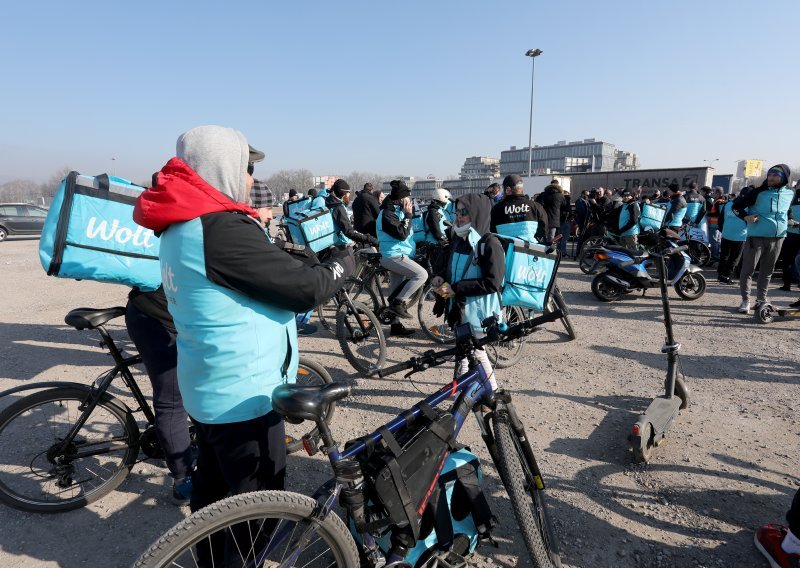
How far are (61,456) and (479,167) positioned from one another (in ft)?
399

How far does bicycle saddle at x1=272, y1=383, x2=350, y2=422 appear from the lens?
5.00 ft

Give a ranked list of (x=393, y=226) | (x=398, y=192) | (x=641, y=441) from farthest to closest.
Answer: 1. (x=398, y=192)
2. (x=393, y=226)
3. (x=641, y=441)

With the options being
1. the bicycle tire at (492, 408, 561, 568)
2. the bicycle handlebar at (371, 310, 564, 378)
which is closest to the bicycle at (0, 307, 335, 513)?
the bicycle handlebar at (371, 310, 564, 378)

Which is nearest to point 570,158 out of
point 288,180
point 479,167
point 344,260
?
point 479,167

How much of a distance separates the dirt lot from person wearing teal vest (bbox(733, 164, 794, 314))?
0.83 m

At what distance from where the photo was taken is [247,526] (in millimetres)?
1699

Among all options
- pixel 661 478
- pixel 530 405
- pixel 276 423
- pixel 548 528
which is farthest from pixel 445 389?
pixel 530 405

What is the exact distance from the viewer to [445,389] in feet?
7.11

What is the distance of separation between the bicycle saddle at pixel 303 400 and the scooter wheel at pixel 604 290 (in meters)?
7.24

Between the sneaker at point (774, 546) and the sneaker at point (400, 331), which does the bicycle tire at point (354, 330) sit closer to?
the sneaker at point (400, 331)

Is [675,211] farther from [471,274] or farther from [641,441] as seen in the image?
[641,441]

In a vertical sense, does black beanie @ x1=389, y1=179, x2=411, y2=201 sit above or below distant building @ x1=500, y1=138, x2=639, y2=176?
below

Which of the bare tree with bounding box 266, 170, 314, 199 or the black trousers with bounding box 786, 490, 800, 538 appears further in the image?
the bare tree with bounding box 266, 170, 314, 199

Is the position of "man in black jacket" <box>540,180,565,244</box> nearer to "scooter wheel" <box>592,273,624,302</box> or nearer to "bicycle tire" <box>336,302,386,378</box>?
"scooter wheel" <box>592,273,624,302</box>
